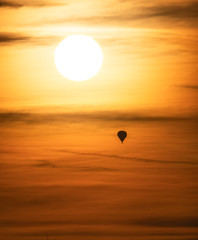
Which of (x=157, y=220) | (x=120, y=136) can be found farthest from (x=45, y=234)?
(x=120, y=136)

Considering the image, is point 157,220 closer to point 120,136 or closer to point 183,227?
point 183,227

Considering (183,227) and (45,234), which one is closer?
(45,234)

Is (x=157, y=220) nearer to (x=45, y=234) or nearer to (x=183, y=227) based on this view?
(x=183, y=227)

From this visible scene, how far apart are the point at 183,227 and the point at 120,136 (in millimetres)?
13801

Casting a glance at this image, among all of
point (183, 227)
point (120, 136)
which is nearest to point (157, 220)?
point (183, 227)

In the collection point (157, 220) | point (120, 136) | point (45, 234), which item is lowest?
point (45, 234)

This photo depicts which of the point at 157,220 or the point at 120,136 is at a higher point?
Answer: the point at 120,136

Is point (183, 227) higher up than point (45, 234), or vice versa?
point (183, 227)

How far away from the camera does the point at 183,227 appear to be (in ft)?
275

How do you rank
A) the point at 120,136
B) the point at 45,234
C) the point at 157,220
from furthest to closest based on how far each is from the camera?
the point at 120,136 < the point at 157,220 < the point at 45,234

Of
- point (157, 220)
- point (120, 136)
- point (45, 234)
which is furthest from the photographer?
point (120, 136)

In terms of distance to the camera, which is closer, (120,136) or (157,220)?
(157,220)

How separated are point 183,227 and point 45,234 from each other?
26.0m

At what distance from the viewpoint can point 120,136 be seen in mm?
95062
